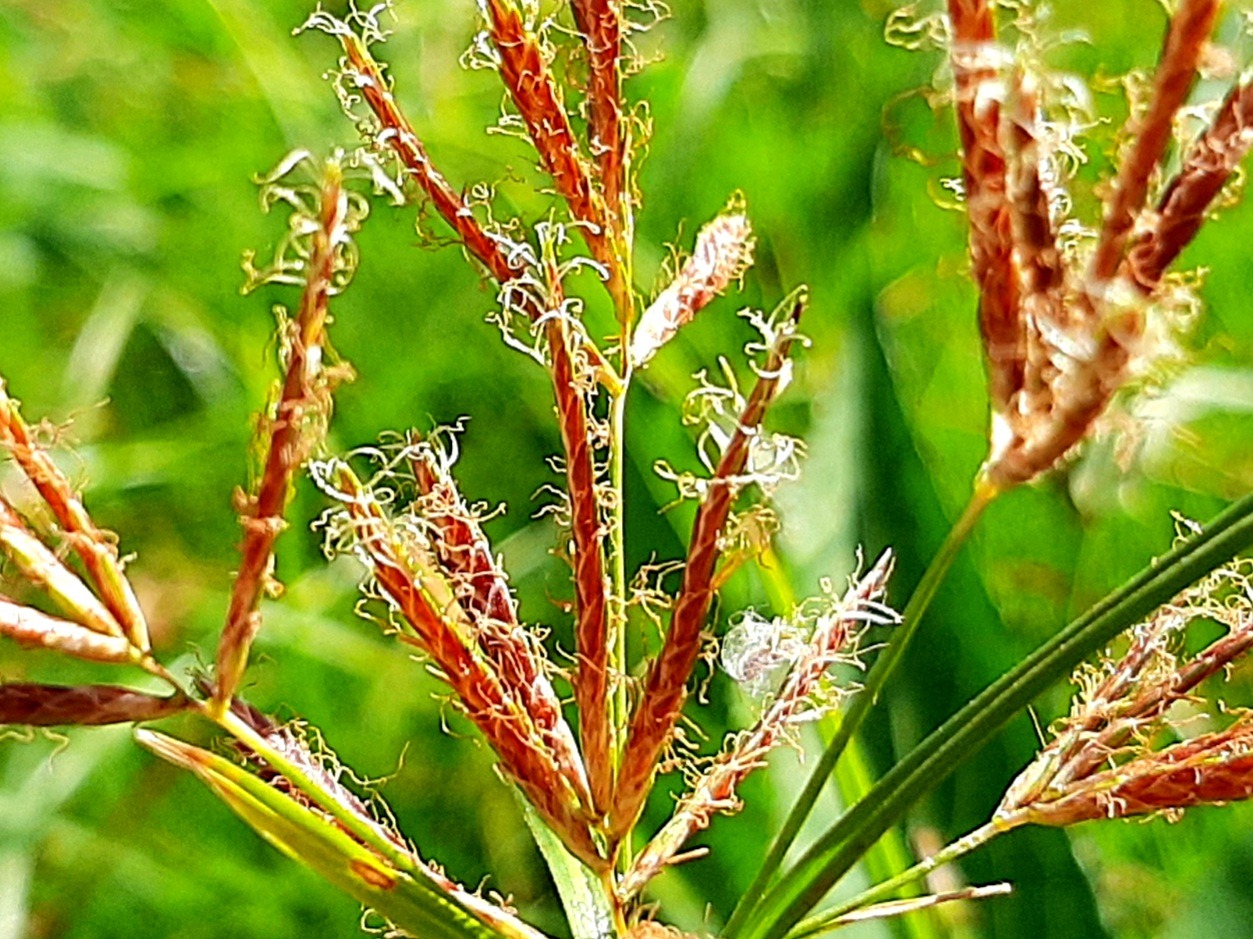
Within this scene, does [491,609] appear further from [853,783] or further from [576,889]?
[853,783]

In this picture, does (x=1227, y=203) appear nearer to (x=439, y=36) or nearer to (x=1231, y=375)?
(x=1231, y=375)

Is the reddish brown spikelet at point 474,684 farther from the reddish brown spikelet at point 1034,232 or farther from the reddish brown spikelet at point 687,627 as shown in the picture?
the reddish brown spikelet at point 1034,232

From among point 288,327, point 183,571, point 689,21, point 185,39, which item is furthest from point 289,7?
point 288,327

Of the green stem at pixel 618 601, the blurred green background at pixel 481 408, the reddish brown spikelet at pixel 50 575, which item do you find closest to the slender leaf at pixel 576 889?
the green stem at pixel 618 601

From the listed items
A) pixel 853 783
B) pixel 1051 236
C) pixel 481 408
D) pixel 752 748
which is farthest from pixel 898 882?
pixel 481 408

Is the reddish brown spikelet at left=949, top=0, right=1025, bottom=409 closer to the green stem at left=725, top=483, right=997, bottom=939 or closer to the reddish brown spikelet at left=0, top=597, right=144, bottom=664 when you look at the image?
the green stem at left=725, top=483, right=997, bottom=939
